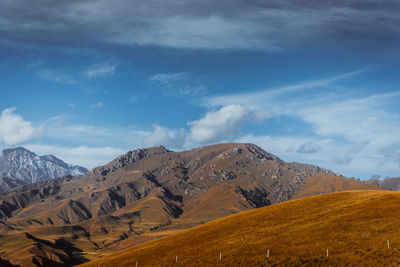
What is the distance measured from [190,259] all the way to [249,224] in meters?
22.9

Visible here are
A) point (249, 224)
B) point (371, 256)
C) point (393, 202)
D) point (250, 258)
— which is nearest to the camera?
point (371, 256)

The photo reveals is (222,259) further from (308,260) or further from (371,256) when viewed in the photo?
(371,256)

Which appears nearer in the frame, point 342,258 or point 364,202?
point 342,258

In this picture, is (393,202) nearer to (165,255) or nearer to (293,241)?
(293,241)

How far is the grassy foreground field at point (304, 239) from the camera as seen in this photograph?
44.3m

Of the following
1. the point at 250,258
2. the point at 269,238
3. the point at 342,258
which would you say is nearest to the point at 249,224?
the point at 269,238

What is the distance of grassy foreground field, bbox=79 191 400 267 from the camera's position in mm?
44303

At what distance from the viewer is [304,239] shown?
52.3 m

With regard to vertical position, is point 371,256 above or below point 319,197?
below

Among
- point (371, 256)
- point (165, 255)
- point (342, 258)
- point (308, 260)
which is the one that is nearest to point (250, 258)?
point (308, 260)

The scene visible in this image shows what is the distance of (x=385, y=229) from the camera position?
2026 inches

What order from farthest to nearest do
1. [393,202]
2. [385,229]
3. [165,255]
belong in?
1. [393,202]
2. [165,255]
3. [385,229]

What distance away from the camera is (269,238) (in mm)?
56250

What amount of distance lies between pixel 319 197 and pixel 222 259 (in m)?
45.4
